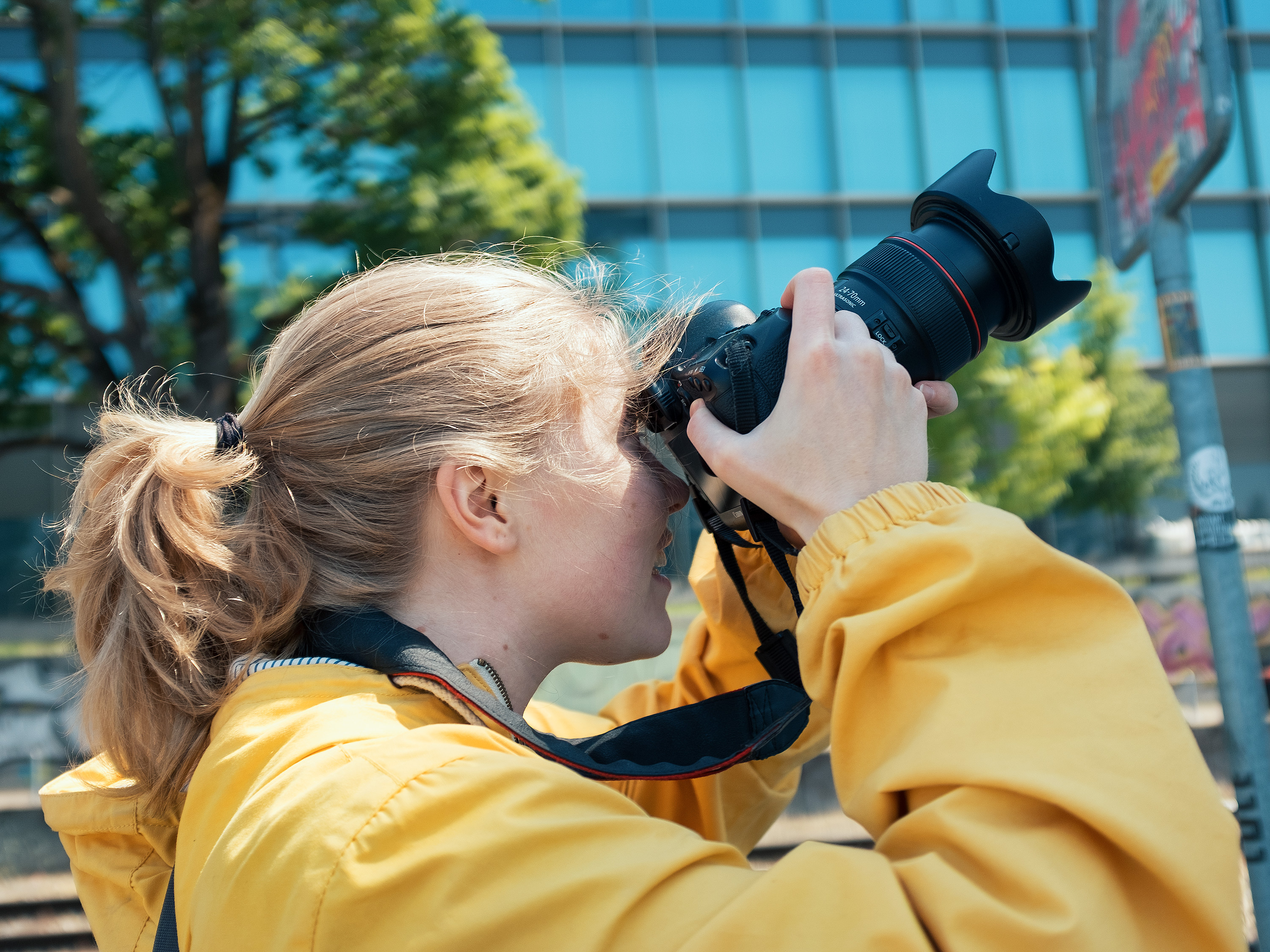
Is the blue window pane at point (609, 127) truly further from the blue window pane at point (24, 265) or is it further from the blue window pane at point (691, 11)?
the blue window pane at point (24, 265)

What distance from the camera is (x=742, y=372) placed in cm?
120

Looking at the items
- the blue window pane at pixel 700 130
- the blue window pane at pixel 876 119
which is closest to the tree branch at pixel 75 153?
the blue window pane at pixel 700 130

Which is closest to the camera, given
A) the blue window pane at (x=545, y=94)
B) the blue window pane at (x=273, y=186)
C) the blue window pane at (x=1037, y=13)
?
the blue window pane at (x=273, y=186)

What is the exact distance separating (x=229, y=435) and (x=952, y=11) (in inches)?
599

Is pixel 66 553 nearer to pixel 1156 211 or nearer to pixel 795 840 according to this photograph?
pixel 1156 211

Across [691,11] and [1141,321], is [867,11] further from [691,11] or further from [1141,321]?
[1141,321]

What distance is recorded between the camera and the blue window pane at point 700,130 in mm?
13141

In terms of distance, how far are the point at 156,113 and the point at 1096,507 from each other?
13.5 meters

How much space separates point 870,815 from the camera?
899mm

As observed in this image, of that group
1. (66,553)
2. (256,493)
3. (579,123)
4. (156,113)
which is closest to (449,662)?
(256,493)

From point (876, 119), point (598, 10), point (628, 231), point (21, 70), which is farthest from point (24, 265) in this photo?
point (876, 119)

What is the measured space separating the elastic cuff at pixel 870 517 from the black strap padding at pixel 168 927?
75 centimetres

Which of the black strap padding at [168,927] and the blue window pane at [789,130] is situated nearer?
the black strap padding at [168,927]

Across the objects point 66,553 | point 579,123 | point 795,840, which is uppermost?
point 579,123
